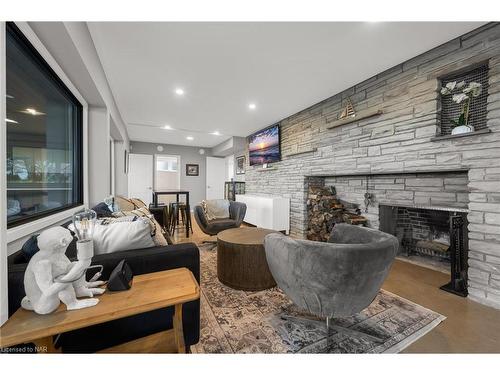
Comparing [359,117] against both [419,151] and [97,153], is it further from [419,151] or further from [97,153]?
[97,153]

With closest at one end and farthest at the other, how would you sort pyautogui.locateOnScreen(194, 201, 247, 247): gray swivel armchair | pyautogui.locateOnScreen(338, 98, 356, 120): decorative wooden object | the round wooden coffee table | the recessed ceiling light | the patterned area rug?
the patterned area rug, the recessed ceiling light, the round wooden coffee table, pyautogui.locateOnScreen(338, 98, 356, 120): decorative wooden object, pyautogui.locateOnScreen(194, 201, 247, 247): gray swivel armchair

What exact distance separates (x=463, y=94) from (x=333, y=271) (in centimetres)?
211

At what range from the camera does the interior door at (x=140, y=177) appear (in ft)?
20.2

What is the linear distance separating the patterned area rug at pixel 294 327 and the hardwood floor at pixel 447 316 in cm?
7

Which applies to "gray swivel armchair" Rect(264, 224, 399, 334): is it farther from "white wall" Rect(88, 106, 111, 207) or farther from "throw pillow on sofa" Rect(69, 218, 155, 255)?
"white wall" Rect(88, 106, 111, 207)

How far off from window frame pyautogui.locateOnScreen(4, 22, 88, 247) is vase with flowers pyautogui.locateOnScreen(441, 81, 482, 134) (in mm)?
3192

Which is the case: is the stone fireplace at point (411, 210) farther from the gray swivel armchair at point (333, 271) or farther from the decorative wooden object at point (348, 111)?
the gray swivel armchair at point (333, 271)

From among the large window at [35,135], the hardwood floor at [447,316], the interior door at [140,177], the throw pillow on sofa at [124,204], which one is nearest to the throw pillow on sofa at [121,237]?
the large window at [35,135]

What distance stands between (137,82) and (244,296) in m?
2.92

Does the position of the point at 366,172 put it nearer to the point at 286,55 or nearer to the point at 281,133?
the point at 286,55

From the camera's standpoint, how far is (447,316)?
1.56 metres

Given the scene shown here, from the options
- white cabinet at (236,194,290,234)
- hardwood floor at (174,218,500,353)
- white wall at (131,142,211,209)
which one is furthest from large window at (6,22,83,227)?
white wall at (131,142,211,209)

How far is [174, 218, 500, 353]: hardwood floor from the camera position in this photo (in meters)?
1.27

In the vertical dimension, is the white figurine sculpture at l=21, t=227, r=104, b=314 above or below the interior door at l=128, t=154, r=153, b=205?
below
